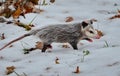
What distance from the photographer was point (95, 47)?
16.6ft

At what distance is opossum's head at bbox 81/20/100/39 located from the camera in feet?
16.6

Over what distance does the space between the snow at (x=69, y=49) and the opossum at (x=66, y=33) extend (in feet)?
0.36

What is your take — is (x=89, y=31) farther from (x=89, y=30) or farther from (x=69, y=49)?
(x=69, y=49)

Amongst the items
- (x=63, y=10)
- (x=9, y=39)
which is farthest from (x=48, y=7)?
(x=9, y=39)

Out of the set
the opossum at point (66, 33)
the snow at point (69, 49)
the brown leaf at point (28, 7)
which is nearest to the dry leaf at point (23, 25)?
the snow at point (69, 49)

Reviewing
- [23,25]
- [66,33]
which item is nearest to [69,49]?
[66,33]

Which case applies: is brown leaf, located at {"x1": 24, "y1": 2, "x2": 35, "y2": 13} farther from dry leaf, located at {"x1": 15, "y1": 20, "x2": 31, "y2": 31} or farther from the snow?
dry leaf, located at {"x1": 15, "y1": 20, "x2": 31, "y2": 31}

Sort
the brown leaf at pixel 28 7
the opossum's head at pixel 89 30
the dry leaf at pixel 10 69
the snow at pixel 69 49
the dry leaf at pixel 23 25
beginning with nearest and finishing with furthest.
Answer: the snow at pixel 69 49, the dry leaf at pixel 10 69, the opossum's head at pixel 89 30, the dry leaf at pixel 23 25, the brown leaf at pixel 28 7

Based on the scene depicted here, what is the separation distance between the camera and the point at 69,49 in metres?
5.17

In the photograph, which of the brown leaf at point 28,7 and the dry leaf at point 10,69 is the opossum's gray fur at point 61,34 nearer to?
the dry leaf at point 10,69

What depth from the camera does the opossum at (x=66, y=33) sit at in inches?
199

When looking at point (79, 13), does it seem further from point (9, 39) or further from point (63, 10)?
point (9, 39)

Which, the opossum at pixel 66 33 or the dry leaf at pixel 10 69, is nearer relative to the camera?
the dry leaf at pixel 10 69

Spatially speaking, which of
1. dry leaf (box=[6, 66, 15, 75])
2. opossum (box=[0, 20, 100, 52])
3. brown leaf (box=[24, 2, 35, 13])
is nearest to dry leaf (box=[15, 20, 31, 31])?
brown leaf (box=[24, 2, 35, 13])
